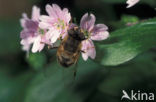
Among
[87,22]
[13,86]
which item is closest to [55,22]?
[87,22]

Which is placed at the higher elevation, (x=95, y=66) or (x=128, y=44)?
(x=128, y=44)

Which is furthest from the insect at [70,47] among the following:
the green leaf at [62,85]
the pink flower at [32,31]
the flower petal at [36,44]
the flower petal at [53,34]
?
the green leaf at [62,85]

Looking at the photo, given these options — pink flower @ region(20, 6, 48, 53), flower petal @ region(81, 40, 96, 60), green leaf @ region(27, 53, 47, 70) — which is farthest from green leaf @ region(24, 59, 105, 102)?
flower petal @ region(81, 40, 96, 60)

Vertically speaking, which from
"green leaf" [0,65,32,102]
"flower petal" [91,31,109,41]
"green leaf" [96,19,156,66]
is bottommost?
"green leaf" [0,65,32,102]

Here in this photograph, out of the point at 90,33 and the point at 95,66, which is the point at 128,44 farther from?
the point at 95,66

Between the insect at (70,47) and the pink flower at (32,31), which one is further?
the pink flower at (32,31)

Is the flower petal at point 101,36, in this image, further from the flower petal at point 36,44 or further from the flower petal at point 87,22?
the flower petal at point 36,44

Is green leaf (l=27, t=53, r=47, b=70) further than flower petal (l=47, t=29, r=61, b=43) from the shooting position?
Yes

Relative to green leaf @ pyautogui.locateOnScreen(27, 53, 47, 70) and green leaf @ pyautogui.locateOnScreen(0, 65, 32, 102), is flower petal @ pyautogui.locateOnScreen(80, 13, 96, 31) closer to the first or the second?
green leaf @ pyautogui.locateOnScreen(27, 53, 47, 70)
